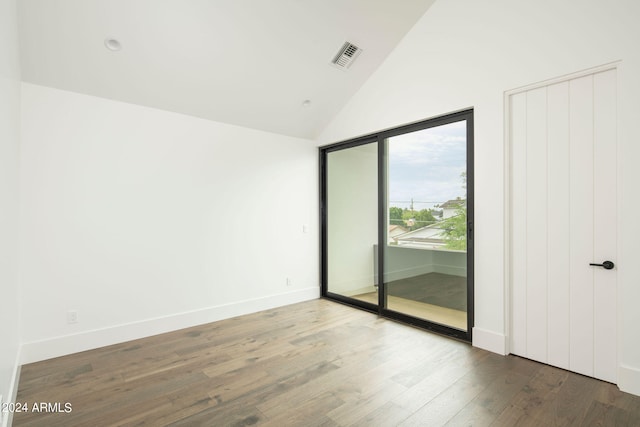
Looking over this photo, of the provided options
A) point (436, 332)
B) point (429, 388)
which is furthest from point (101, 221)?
point (436, 332)

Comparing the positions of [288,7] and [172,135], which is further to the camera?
[172,135]

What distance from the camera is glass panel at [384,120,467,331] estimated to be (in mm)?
A: 3363

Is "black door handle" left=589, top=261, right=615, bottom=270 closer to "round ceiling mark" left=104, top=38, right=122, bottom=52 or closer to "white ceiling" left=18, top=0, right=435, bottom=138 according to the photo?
"white ceiling" left=18, top=0, right=435, bottom=138

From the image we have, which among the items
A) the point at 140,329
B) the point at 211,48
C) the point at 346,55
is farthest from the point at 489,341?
the point at 211,48

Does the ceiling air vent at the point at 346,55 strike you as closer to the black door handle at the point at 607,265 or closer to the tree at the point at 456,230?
the tree at the point at 456,230

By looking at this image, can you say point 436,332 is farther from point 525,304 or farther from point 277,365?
point 277,365

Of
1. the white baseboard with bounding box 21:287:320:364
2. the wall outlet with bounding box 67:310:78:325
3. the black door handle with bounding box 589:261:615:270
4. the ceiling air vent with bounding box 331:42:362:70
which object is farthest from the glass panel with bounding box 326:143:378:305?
the wall outlet with bounding box 67:310:78:325

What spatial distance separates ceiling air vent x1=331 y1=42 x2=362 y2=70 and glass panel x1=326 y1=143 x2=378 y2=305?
1135mm

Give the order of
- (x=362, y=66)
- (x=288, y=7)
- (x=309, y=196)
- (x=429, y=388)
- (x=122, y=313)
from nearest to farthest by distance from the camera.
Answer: (x=429, y=388)
(x=288, y=7)
(x=122, y=313)
(x=362, y=66)
(x=309, y=196)

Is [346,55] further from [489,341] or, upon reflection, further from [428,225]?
[489,341]

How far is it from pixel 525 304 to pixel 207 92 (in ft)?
13.1

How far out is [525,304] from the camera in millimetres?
A: 2879

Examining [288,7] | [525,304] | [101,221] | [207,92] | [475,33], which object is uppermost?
[288,7]

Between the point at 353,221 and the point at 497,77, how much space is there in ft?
8.27
